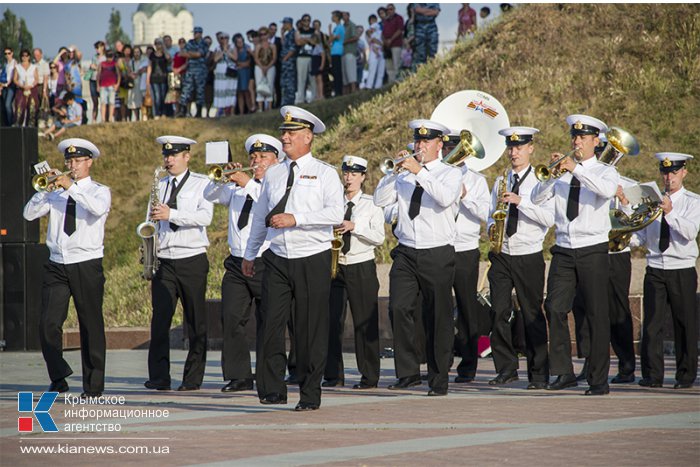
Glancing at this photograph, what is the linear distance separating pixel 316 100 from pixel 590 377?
68.9 ft

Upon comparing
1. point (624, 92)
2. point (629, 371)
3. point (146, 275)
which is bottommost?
point (629, 371)

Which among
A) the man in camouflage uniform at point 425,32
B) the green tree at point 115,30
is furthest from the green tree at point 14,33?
the man in camouflage uniform at point 425,32

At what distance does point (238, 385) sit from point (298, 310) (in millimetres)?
1834

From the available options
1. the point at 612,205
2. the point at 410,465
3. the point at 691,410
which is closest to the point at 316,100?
the point at 612,205

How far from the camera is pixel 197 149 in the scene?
1300 inches

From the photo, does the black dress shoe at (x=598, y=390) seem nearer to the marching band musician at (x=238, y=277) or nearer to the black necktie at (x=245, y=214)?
the marching band musician at (x=238, y=277)

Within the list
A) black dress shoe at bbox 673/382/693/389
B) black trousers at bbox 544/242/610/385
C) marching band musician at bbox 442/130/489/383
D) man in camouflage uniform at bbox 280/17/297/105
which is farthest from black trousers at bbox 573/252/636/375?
man in camouflage uniform at bbox 280/17/297/105

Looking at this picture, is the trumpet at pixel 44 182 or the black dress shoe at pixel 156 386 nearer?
the trumpet at pixel 44 182

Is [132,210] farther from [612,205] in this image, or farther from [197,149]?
[612,205]

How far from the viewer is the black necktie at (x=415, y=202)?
36.2 ft

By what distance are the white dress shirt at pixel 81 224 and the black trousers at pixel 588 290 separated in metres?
3.85

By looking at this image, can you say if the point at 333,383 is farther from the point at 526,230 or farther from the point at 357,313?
the point at 526,230

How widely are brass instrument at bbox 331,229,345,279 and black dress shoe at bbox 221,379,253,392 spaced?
51.1 inches

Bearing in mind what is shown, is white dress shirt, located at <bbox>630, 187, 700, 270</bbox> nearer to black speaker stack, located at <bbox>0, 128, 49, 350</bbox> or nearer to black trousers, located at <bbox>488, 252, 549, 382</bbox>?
black trousers, located at <bbox>488, 252, 549, 382</bbox>
